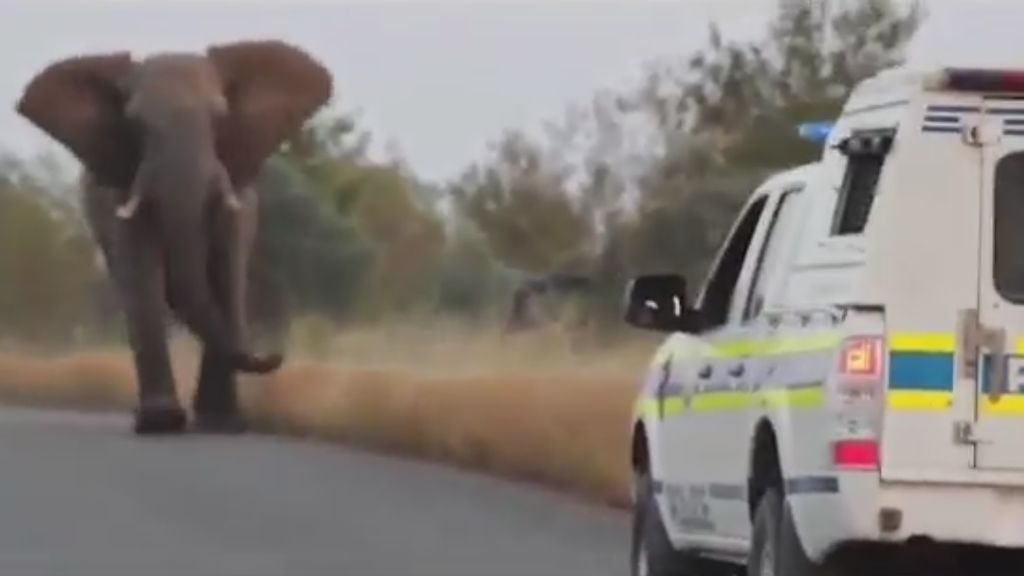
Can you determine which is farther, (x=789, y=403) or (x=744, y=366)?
(x=744, y=366)

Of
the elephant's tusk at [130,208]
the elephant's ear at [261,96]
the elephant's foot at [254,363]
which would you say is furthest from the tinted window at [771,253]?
the elephant's ear at [261,96]

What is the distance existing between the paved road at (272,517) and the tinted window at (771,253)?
219 inches

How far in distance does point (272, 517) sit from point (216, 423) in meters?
13.3

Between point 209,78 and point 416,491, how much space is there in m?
12.5

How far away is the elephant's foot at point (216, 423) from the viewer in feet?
123

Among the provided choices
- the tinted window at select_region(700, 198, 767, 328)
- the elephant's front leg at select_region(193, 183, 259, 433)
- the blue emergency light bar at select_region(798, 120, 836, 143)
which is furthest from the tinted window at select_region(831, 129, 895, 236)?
the elephant's front leg at select_region(193, 183, 259, 433)

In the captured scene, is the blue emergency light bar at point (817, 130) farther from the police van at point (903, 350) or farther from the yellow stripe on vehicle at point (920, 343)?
the yellow stripe on vehicle at point (920, 343)

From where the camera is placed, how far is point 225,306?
38062 millimetres

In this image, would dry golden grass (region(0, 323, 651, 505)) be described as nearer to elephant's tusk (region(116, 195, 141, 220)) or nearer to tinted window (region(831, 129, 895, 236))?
elephant's tusk (region(116, 195, 141, 220))

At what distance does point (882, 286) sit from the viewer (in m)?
12.1

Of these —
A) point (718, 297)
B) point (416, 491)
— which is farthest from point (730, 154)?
point (718, 297)

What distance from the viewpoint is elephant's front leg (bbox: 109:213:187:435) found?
3772 centimetres

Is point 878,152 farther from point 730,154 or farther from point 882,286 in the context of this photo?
point 730,154

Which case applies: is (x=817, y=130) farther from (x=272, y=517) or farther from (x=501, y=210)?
(x=501, y=210)
